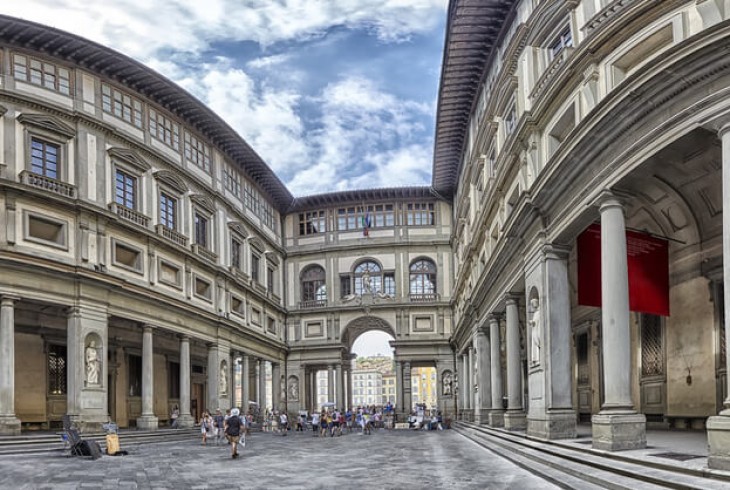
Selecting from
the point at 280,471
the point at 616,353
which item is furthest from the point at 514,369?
the point at 616,353

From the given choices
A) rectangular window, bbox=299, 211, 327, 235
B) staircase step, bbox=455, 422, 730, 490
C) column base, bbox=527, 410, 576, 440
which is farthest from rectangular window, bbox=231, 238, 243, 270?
staircase step, bbox=455, 422, 730, 490

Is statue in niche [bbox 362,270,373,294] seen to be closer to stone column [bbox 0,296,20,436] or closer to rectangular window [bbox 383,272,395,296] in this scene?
rectangular window [bbox 383,272,395,296]

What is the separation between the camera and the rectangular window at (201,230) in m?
40.0

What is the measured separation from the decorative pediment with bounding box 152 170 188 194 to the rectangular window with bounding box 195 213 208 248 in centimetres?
229

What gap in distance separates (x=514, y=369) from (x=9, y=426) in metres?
16.6

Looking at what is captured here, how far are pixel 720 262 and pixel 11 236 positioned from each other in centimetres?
2195

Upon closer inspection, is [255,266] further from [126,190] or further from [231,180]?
[126,190]

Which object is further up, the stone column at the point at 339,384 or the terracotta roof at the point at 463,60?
the terracotta roof at the point at 463,60

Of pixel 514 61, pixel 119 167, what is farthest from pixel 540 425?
pixel 119 167

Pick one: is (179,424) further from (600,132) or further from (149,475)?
(600,132)

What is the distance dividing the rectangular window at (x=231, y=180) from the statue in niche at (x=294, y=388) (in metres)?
16.4

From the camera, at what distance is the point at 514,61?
76.0ft

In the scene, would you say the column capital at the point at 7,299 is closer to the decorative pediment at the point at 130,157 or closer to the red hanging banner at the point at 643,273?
the decorative pediment at the point at 130,157

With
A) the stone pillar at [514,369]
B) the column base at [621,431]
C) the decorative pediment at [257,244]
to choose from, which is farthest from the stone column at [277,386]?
the column base at [621,431]
